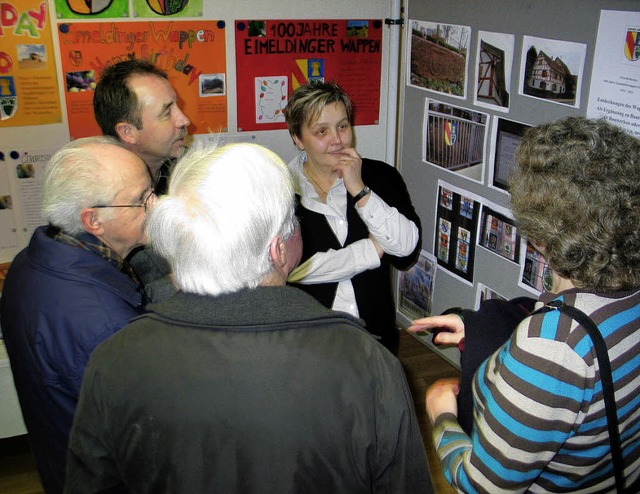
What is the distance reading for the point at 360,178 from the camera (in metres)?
2.12

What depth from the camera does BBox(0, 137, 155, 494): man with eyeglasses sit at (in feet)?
4.40

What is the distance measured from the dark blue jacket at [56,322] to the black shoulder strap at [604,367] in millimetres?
899

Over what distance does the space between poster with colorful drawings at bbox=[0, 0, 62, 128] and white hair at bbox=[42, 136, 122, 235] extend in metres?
0.85

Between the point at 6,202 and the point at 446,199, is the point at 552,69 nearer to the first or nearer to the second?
the point at 446,199

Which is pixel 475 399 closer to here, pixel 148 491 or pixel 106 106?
pixel 148 491

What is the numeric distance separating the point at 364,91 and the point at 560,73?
1014 millimetres

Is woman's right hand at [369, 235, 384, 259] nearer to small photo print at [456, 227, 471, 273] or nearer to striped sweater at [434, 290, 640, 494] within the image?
small photo print at [456, 227, 471, 273]

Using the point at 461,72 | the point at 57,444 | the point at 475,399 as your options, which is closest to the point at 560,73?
the point at 461,72

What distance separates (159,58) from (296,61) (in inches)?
21.7

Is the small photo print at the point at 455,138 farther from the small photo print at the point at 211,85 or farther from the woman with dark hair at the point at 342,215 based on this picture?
the small photo print at the point at 211,85

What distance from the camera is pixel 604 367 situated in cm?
97

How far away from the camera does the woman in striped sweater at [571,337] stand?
38.8 inches

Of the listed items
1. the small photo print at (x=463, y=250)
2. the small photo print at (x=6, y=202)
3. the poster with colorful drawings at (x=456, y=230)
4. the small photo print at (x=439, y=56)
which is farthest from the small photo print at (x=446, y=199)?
the small photo print at (x=6, y=202)

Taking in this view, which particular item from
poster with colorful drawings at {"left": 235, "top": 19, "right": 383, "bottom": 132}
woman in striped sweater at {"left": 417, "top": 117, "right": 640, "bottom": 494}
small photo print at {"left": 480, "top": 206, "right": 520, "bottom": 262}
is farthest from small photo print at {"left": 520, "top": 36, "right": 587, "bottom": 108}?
poster with colorful drawings at {"left": 235, "top": 19, "right": 383, "bottom": 132}
